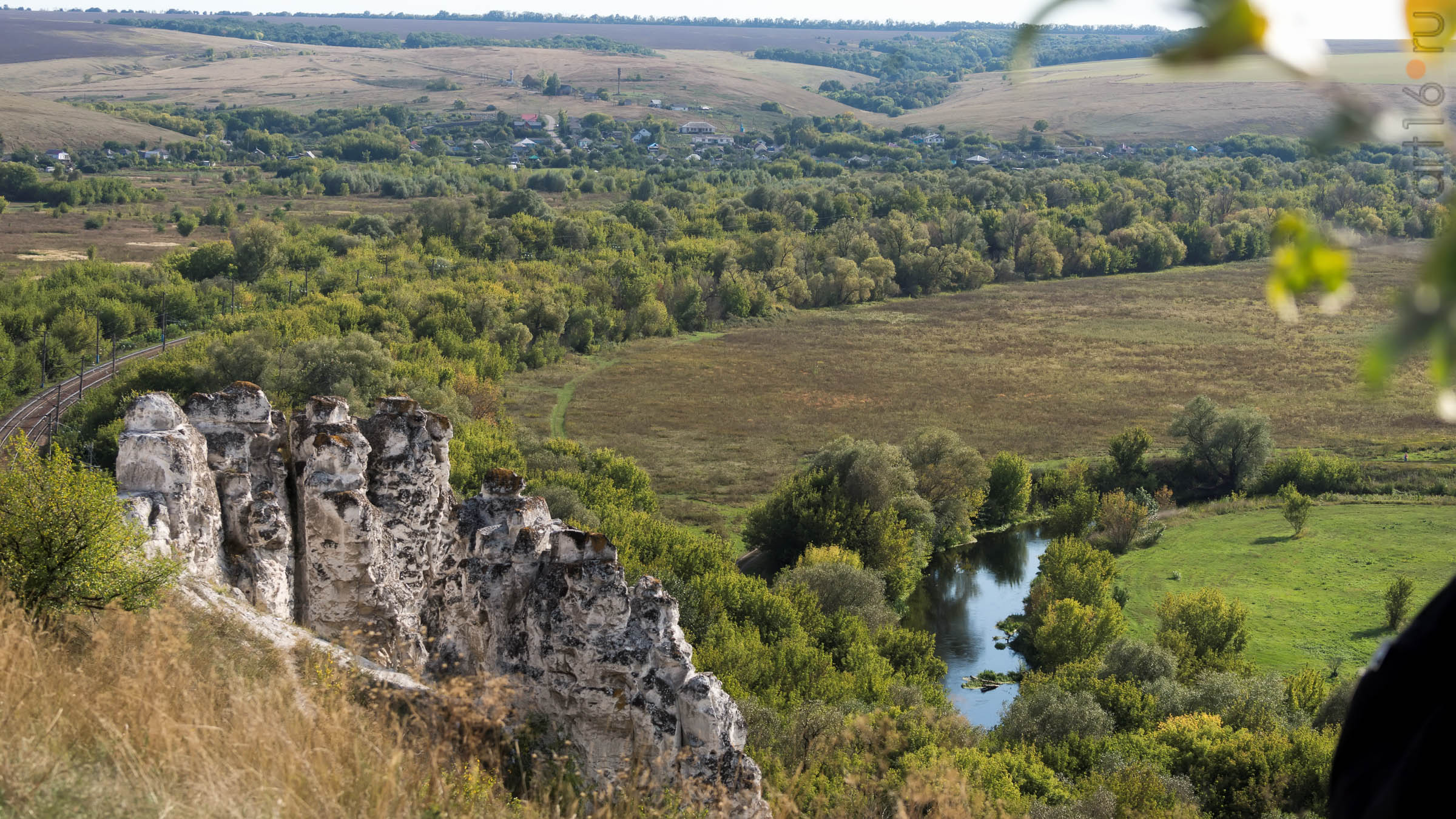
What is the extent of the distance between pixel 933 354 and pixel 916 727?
183ft

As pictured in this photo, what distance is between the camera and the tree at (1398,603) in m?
37.6

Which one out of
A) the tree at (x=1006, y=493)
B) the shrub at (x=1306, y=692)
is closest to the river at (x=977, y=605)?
the tree at (x=1006, y=493)

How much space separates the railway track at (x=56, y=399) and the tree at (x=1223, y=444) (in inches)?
2007

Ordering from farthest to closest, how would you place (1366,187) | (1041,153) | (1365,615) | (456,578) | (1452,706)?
(1041,153), (1366,187), (1365,615), (456,578), (1452,706)

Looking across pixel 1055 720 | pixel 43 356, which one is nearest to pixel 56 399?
pixel 43 356

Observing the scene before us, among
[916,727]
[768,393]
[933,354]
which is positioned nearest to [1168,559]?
[916,727]

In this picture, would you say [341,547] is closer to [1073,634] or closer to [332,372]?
[1073,634]

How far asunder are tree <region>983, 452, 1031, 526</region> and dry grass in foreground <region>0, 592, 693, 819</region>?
4336cm

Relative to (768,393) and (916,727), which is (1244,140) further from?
(916,727)

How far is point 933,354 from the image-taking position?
257 ft

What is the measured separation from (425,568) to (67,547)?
20.3 ft

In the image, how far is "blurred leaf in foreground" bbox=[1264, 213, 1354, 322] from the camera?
5.85 feet

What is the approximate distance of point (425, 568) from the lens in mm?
15883

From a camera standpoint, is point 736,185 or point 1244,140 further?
point 1244,140
